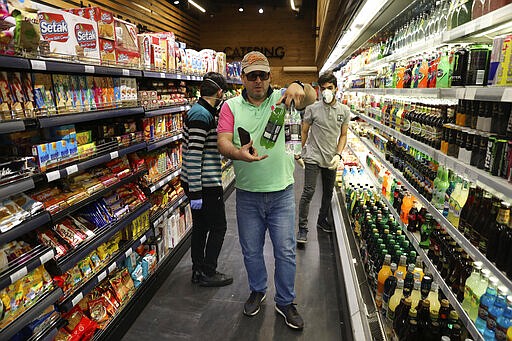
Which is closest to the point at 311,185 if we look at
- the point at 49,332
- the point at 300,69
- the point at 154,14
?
the point at 49,332

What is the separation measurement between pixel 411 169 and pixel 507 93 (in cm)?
124

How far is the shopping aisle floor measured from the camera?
2.50 m

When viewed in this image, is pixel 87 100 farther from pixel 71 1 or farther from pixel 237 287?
pixel 71 1

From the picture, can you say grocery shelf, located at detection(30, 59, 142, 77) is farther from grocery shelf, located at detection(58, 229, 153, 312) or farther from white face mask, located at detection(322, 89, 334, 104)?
white face mask, located at detection(322, 89, 334, 104)

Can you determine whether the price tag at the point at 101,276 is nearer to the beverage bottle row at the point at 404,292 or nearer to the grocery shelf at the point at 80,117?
the grocery shelf at the point at 80,117

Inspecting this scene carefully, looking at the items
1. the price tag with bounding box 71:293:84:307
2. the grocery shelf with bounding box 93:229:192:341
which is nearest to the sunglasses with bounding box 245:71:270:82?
the price tag with bounding box 71:293:84:307

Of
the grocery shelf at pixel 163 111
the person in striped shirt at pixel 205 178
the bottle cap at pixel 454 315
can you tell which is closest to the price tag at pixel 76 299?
the person in striped shirt at pixel 205 178

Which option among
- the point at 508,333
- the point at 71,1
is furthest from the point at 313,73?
the point at 508,333

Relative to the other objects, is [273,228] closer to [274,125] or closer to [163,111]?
[274,125]

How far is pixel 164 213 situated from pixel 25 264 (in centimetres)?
165

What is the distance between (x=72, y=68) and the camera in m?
2.00

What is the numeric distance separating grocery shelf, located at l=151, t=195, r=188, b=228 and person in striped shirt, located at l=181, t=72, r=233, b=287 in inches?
15.8

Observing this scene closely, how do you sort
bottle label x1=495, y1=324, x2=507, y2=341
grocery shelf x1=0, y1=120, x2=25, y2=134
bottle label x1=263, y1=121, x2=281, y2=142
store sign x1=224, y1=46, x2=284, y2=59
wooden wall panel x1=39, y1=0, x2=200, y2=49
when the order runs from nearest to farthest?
bottle label x1=495, y1=324, x2=507, y2=341, grocery shelf x1=0, y1=120, x2=25, y2=134, bottle label x1=263, y1=121, x2=281, y2=142, wooden wall panel x1=39, y1=0, x2=200, y2=49, store sign x1=224, y1=46, x2=284, y2=59

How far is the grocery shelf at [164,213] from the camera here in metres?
3.15
